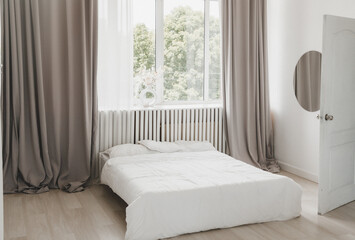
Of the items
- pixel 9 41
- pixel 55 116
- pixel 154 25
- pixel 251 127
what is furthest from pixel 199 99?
pixel 9 41

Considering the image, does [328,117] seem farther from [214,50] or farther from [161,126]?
[214,50]

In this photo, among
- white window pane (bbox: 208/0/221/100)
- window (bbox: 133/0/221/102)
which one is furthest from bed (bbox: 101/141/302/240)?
white window pane (bbox: 208/0/221/100)

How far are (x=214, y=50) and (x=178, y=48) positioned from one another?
0.48m

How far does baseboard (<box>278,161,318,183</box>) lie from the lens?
470 cm

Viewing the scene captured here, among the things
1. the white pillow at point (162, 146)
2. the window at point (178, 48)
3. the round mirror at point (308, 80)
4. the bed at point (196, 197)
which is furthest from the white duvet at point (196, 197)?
the window at point (178, 48)

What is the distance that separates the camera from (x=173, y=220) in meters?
3.12

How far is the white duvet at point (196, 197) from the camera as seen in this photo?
308cm

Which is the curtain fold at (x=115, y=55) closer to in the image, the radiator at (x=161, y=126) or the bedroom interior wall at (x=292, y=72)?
the radiator at (x=161, y=126)

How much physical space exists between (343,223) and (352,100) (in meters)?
1.13

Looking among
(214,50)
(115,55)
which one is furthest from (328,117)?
(115,55)

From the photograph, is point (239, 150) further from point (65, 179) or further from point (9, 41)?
point (9, 41)

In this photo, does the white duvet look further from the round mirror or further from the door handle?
the round mirror

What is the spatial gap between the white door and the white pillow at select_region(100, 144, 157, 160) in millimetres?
1800

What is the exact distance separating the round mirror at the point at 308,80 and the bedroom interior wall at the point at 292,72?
68mm
